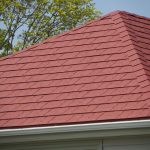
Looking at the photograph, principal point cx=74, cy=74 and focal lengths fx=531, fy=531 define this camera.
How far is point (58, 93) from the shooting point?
10.2 metres

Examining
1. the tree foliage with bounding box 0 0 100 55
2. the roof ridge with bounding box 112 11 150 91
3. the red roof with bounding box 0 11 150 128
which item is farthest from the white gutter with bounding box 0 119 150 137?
the tree foliage with bounding box 0 0 100 55

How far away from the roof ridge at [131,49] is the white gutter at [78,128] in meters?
1.26

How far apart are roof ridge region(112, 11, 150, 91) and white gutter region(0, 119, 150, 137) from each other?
1.26 meters

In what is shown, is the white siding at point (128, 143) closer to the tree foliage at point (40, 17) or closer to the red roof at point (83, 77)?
the red roof at point (83, 77)

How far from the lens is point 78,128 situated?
28.1 feet

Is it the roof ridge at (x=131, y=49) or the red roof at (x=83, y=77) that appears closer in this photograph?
the red roof at (x=83, y=77)

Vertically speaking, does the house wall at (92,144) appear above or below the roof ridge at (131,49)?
below

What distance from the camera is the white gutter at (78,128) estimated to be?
823cm

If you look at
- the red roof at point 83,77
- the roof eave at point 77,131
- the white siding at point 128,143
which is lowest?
the white siding at point 128,143

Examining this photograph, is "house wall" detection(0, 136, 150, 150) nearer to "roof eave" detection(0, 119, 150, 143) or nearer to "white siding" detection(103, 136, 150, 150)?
"white siding" detection(103, 136, 150, 150)

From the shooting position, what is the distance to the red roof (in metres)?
9.27

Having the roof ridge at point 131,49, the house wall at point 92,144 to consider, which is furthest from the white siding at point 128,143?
the roof ridge at point 131,49

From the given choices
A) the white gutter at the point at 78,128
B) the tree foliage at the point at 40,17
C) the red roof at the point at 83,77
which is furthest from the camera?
the tree foliage at the point at 40,17

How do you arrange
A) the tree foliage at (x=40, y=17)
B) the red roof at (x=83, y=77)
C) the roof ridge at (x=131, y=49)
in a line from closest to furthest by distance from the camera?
1. the red roof at (x=83, y=77)
2. the roof ridge at (x=131, y=49)
3. the tree foliage at (x=40, y=17)
